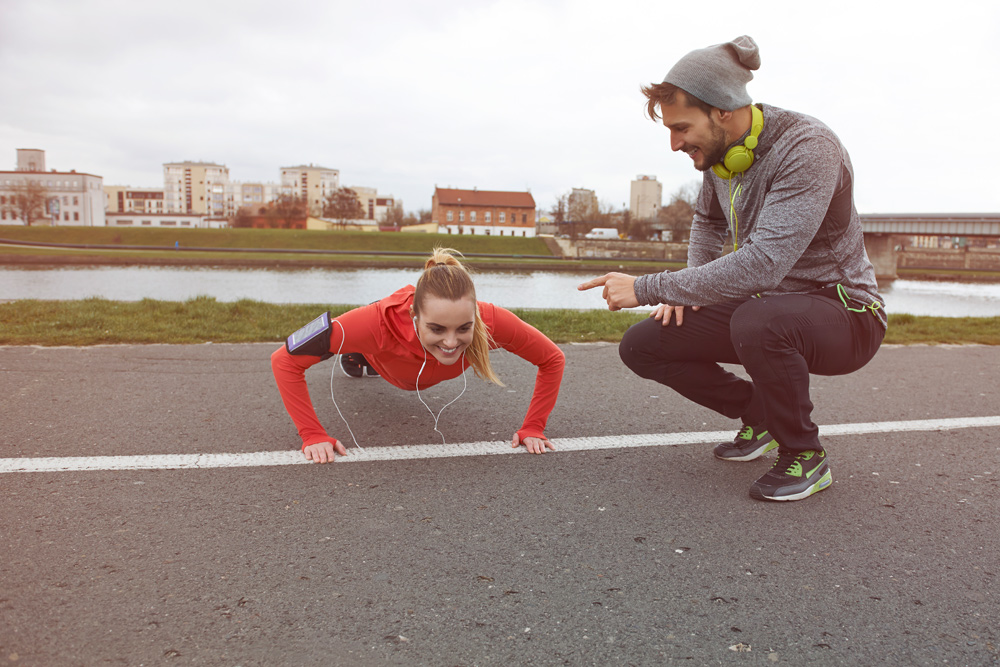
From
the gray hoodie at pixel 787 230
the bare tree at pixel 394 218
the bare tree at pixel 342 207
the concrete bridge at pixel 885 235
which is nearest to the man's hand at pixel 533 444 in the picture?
the gray hoodie at pixel 787 230

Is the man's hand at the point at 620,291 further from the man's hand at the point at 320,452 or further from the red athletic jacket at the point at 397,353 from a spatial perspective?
the man's hand at the point at 320,452

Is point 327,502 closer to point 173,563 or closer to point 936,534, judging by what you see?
point 173,563

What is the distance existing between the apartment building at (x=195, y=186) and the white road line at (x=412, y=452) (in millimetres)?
193689

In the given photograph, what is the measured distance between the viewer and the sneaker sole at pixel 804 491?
8.97 ft

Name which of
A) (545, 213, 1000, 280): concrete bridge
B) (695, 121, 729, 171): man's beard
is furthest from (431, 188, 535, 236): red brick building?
(695, 121, 729, 171): man's beard

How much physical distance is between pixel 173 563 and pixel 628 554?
4.86ft

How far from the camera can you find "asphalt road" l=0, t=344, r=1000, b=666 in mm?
1760

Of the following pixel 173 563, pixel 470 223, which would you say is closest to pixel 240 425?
pixel 173 563

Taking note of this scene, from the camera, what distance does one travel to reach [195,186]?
18512 cm

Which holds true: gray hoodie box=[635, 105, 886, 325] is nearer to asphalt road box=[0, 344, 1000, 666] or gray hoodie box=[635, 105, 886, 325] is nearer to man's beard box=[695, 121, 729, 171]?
man's beard box=[695, 121, 729, 171]

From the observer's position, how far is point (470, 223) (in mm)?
109688

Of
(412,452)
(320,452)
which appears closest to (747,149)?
(412,452)

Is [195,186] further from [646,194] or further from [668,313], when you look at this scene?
[668,313]

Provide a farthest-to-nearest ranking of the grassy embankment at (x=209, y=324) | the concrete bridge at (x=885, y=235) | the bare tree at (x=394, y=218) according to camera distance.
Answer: the bare tree at (x=394, y=218), the concrete bridge at (x=885, y=235), the grassy embankment at (x=209, y=324)
